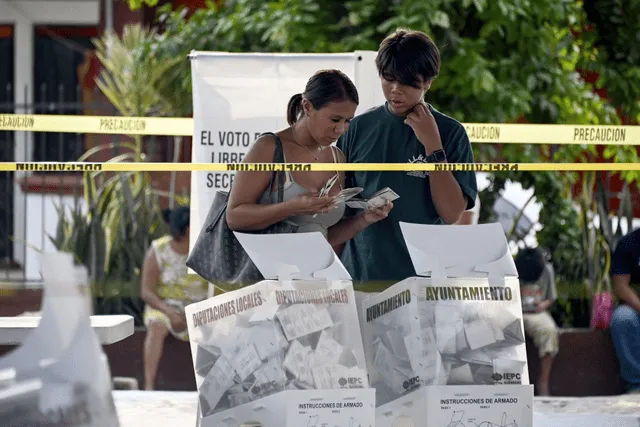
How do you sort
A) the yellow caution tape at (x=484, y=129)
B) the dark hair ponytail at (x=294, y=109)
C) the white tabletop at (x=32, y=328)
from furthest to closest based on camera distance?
the yellow caution tape at (x=484, y=129) → the dark hair ponytail at (x=294, y=109) → the white tabletop at (x=32, y=328)

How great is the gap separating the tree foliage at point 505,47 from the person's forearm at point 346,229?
2.62 metres

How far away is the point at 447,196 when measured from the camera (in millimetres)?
3867

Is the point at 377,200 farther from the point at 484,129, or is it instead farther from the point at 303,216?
the point at 484,129

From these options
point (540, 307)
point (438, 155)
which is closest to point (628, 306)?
point (540, 307)

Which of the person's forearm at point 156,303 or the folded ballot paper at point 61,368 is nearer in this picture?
the folded ballot paper at point 61,368

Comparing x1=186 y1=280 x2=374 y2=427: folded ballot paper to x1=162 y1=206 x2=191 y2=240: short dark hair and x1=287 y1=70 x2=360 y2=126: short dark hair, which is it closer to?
x1=287 y1=70 x2=360 y2=126: short dark hair

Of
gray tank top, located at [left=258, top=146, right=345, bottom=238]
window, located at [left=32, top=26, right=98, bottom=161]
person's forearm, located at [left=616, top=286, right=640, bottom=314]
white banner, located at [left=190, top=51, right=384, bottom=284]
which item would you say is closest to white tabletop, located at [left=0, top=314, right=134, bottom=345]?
gray tank top, located at [left=258, top=146, right=345, bottom=238]

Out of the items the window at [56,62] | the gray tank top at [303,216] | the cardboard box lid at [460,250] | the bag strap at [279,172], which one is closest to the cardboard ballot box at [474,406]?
the cardboard box lid at [460,250]

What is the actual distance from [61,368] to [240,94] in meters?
2.35

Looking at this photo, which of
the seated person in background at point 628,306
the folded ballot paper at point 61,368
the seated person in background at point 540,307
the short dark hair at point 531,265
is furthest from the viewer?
the short dark hair at point 531,265

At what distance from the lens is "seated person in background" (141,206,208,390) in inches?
269

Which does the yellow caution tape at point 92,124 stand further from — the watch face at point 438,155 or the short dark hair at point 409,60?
the watch face at point 438,155

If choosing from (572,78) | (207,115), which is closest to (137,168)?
(207,115)

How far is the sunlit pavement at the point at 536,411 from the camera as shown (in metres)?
4.24
